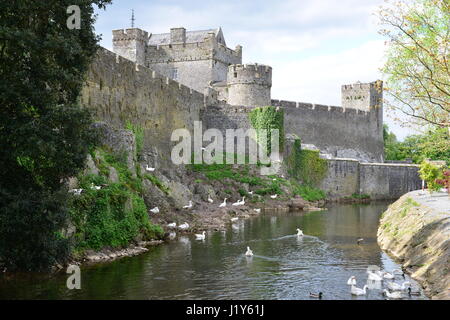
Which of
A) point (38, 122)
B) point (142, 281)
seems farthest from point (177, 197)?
point (38, 122)

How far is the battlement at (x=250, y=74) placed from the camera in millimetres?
38875

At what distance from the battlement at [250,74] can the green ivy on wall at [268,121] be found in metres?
3.35

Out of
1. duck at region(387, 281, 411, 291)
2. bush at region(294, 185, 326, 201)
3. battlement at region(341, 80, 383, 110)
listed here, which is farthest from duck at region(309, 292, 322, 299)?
battlement at region(341, 80, 383, 110)

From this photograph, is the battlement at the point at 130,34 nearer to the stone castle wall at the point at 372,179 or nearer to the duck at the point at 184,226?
the stone castle wall at the point at 372,179

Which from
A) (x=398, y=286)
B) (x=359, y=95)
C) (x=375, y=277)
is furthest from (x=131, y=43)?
(x=398, y=286)

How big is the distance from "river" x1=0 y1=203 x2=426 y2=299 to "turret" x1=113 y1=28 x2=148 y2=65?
82.1ft

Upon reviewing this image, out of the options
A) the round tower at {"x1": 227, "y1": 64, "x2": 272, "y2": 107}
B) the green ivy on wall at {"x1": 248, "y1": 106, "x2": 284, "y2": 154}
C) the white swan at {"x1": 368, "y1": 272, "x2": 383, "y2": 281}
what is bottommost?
the white swan at {"x1": 368, "y1": 272, "x2": 383, "y2": 281}

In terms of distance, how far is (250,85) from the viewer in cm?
3888

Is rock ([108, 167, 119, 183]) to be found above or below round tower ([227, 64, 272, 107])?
below

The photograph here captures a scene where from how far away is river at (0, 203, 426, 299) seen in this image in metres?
12.3

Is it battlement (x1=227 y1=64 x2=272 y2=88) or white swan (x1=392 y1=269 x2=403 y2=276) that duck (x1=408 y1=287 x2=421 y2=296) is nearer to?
white swan (x1=392 y1=269 x2=403 y2=276)

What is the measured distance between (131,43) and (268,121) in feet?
47.8

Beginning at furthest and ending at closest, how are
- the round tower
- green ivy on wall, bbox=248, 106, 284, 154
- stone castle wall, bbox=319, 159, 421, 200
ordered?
stone castle wall, bbox=319, 159, 421, 200, the round tower, green ivy on wall, bbox=248, 106, 284, 154
